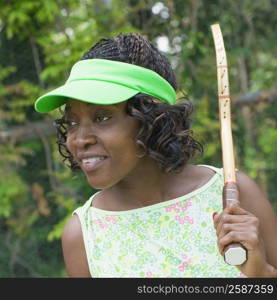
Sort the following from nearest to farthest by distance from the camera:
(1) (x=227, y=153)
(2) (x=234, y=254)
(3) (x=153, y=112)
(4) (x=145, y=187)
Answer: (2) (x=234, y=254) → (1) (x=227, y=153) → (3) (x=153, y=112) → (4) (x=145, y=187)

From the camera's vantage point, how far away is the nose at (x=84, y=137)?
4.50 ft

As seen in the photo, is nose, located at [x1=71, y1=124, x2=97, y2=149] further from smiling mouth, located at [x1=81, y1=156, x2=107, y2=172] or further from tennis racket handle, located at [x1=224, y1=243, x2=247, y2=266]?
tennis racket handle, located at [x1=224, y1=243, x2=247, y2=266]

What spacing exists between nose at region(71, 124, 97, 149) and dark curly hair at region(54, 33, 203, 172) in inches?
4.3

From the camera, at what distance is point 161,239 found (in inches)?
59.6

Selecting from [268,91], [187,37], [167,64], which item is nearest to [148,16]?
[187,37]

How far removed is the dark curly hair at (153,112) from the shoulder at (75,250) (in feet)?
0.93

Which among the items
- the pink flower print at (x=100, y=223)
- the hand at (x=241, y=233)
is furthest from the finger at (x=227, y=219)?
the pink flower print at (x=100, y=223)

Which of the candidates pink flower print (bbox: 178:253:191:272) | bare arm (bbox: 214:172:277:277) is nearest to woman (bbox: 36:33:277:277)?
pink flower print (bbox: 178:253:191:272)

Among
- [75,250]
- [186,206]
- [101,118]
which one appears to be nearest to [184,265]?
[186,206]

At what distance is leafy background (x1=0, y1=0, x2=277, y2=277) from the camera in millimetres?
4281

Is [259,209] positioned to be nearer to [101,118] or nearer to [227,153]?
[227,153]

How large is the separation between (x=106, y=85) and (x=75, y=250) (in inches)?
18.7
